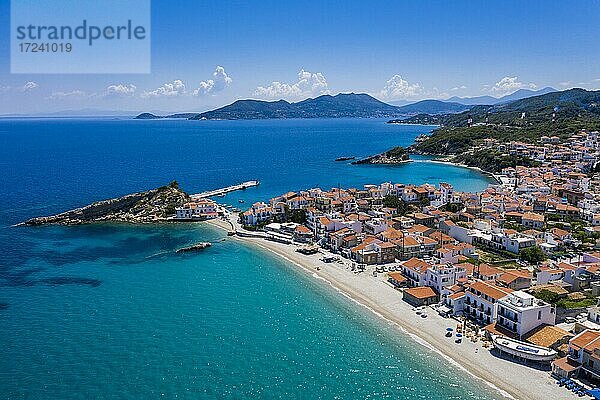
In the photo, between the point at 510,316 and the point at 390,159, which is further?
the point at 390,159

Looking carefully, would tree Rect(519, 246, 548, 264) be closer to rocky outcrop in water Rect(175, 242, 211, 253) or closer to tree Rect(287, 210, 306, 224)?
tree Rect(287, 210, 306, 224)

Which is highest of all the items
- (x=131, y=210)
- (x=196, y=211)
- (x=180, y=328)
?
(x=196, y=211)

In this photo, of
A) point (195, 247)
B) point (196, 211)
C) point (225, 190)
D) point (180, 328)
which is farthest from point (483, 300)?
point (225, 190)

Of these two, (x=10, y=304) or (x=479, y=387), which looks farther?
(x=10, y=304)

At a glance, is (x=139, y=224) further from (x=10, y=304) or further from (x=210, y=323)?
(x=210, y=323)

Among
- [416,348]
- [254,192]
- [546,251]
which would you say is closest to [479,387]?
[416,348]

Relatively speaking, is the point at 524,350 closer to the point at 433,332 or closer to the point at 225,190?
the point at 433,332

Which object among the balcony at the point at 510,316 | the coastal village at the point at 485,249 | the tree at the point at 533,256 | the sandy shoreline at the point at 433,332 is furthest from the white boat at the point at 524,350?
the tree at the point at 533,256

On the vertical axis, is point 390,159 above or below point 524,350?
above

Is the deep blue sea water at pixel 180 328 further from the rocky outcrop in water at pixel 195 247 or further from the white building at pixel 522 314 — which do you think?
the white building at pixel 522 314
